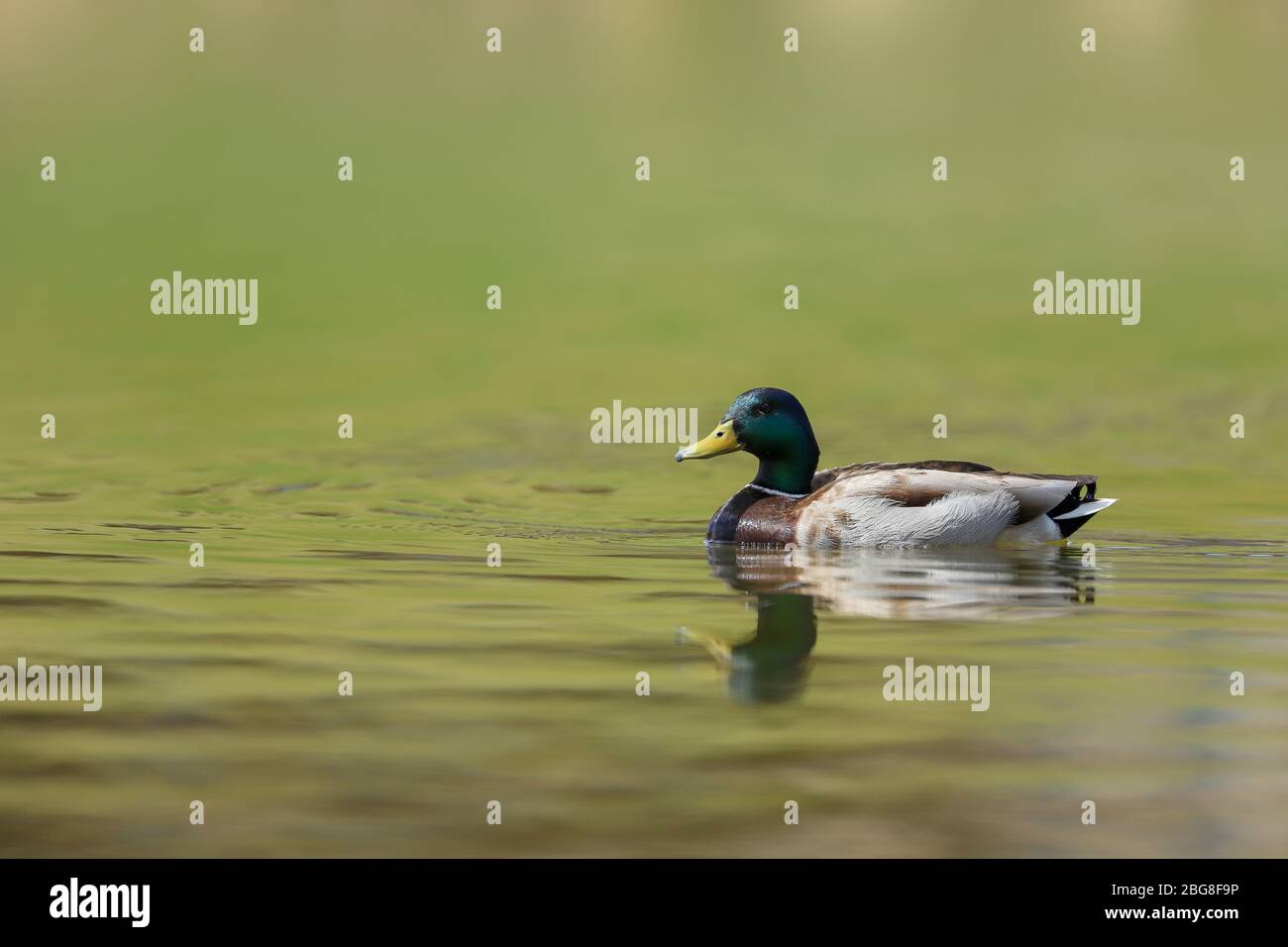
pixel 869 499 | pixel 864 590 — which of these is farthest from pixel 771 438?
pixel 864 590

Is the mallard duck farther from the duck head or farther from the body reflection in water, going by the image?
the body reflection in water

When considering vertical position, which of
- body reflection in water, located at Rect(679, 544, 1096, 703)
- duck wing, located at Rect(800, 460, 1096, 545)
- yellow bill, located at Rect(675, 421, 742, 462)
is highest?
yellow bill, located at Rect(675, 421, 742, 462)

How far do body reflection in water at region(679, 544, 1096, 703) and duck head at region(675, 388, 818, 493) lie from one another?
0.64 metres

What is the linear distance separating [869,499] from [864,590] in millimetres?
1841

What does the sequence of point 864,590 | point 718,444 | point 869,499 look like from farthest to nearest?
point 718,444
point 869,499
point 864,590

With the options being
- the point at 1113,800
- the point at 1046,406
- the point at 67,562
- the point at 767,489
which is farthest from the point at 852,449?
the point at 1113,800

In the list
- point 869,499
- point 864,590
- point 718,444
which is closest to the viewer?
point 864,590

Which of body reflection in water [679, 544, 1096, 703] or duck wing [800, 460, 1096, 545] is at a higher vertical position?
duck wing [800, 460, 1096, 545]

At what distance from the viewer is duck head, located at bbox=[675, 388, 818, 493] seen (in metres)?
12.6

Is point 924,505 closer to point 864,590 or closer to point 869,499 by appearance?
point 869,499

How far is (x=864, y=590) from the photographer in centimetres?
1016

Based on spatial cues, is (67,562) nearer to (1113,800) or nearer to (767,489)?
(767,489)

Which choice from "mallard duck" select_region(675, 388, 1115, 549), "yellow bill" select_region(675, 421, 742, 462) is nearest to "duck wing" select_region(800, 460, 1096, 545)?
"mallard duck" select_region(675, 388, 1115, 549)

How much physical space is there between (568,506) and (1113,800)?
9.90m
